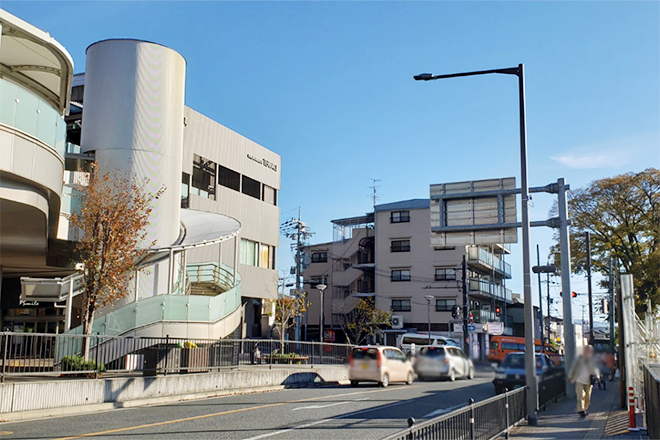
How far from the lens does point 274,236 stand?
4862 cm

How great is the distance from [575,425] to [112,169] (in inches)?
839

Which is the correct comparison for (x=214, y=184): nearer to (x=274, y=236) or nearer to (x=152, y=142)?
(x=274, y=236)

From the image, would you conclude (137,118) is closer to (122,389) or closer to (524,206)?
(122,389)

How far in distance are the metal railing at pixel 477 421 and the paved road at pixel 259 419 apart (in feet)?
1.90

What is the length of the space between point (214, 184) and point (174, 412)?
27656mm

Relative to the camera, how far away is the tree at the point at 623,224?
137 ft

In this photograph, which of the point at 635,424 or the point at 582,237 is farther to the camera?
the point at 582,237

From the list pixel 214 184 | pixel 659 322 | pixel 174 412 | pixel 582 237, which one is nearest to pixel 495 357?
pixel 174 412

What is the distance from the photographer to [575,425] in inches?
544

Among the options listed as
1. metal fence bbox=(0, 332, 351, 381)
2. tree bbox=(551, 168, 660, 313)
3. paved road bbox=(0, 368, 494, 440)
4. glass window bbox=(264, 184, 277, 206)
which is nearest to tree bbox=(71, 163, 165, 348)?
metal fence bbox=(0, 332, 351, 381)

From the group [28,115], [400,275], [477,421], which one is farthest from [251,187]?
[477,421]

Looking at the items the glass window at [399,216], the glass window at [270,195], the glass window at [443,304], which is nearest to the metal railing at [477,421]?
the glass window at [270,195]

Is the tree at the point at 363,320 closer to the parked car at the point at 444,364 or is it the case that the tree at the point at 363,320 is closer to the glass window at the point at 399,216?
the glass window at the point at 399,216

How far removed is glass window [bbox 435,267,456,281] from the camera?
201 ft
